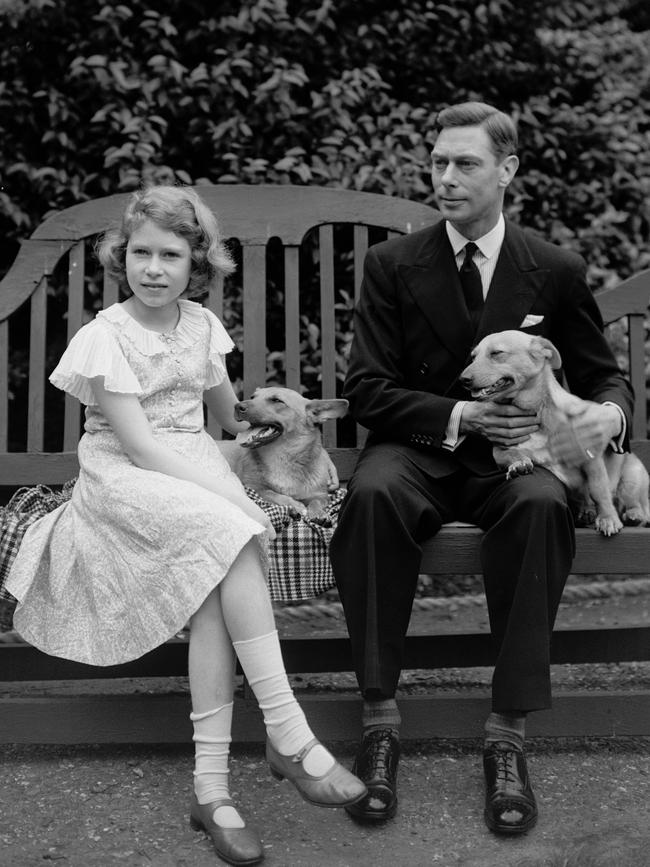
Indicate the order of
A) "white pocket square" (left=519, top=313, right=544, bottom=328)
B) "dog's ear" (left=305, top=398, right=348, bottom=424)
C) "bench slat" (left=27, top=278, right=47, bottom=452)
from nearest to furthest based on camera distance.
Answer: "white pocket square" (left=519, top=313, right=544, bottom=328) < "dog's ear" (left=305, top=398, right=348, bottom=424) < "bench slat" (left=27, top=278, right=47, bottom=452)

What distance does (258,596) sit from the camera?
8.88ft

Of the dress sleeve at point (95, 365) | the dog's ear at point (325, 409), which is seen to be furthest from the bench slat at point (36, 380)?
the dog's ear at point (325, 409)

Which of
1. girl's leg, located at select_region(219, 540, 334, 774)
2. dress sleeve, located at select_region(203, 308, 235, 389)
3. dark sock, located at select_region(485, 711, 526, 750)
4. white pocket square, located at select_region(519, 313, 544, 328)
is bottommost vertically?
dark sock, located at select_region(485, 711, 526, 750)

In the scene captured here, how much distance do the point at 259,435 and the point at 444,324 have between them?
2.54 feet

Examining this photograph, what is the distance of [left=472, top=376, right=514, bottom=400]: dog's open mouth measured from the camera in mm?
3230

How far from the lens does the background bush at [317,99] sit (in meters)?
4.77

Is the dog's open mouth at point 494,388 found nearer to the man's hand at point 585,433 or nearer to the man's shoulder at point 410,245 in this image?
the man's hand at point 585,433

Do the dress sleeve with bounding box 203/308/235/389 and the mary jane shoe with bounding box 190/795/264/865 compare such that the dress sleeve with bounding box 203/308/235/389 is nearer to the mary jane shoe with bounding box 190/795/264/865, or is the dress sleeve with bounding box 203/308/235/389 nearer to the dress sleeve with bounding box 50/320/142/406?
the dress sleeve with bounding box 50/320/142/406

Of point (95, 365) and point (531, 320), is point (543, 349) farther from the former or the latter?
point (95, 365)

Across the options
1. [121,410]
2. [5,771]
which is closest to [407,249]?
[121,410]

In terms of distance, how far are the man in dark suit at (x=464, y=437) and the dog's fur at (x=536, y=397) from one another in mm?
47

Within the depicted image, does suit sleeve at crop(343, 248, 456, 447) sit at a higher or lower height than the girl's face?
lower

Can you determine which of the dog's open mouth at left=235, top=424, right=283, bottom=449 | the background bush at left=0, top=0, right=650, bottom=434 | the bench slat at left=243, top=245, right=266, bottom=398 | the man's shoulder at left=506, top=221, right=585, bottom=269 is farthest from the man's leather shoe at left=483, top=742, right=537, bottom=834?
the background bush at left=0, top=0, right=650, bottom=434

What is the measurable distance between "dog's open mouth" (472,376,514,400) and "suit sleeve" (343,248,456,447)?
9cm
